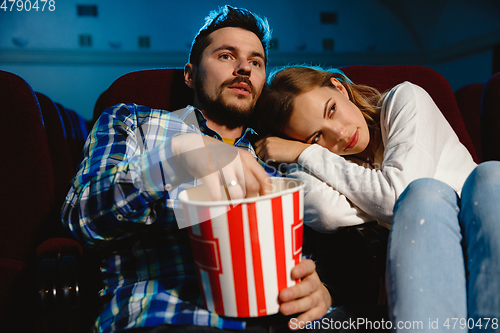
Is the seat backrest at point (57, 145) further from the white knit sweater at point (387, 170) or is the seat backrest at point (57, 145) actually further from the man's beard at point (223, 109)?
the white knit sweater at point (387, 170)

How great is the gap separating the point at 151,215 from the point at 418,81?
1184 mm

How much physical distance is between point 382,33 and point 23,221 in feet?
20.1

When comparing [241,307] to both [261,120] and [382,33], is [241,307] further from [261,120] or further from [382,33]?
[382,33]

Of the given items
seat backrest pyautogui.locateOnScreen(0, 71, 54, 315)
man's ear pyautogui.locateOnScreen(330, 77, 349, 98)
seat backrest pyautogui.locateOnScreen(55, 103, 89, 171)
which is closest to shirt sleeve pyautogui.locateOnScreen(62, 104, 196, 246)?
seat backrest pyautogui.locateOnScreen(0, 71, 54, 315)

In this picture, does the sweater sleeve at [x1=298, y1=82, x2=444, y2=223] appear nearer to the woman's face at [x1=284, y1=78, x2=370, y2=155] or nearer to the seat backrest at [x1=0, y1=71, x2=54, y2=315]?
the woman's face at [x1=284, y1=78, x2=370, y2=155]

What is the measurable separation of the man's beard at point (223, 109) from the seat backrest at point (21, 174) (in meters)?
0.51

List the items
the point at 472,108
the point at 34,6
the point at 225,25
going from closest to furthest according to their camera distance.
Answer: the point at 225,25 → the point at 472,108 → the point at 34,6

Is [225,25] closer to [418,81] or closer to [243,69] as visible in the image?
[243,69]

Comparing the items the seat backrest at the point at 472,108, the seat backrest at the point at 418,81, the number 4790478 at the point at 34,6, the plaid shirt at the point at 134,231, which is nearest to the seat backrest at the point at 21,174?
the plaid shirt at the point at 134,231

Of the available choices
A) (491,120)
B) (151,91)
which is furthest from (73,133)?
(491,120)

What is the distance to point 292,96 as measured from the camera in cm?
100

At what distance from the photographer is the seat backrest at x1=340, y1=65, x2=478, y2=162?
4.24 feet

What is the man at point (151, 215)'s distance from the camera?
1.80 ft

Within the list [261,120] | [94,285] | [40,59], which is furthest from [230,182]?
[40,59]
